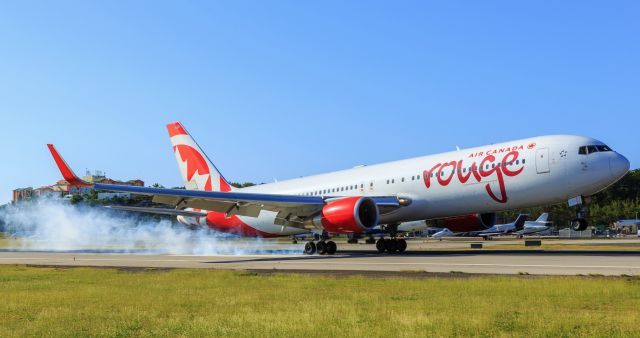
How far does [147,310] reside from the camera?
40.4 ft

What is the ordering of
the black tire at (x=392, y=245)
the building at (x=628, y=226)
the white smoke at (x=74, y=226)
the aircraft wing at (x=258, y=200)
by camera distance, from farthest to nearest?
the building at (x=628, y=226) < the white smoke at (x=74, y=226) < the black tire at (x=392, y=245) < the aircraft wing at (x=258, y=200)

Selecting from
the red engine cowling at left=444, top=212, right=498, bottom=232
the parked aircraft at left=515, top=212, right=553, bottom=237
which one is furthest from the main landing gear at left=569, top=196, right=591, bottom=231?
the parked aircraft at left=515, top=212, right=553, bottom=237

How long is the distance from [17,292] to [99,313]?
5.65 m

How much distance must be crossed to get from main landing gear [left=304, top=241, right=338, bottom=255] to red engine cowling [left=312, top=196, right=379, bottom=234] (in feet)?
9.57

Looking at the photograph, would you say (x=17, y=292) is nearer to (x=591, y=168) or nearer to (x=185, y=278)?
(x=185, y=278)

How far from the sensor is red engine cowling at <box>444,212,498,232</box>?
36.9 metres

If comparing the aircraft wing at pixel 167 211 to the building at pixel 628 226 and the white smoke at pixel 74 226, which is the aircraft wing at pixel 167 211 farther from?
the building at pixel 628 226

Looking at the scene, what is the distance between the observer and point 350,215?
3141 centimetres

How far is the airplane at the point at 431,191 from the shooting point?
29047 millimetres

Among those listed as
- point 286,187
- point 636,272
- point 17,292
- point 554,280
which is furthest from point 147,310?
point 286,187

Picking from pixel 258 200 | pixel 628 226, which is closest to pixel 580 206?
pixel 258 200

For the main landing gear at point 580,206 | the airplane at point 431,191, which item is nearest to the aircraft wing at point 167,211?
the airplane at point 431,191

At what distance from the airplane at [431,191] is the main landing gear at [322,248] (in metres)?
0.05

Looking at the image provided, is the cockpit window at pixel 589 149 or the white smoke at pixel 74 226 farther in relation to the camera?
the white smoke at pixel 74 226
